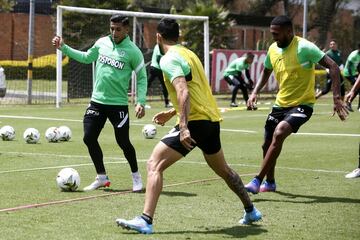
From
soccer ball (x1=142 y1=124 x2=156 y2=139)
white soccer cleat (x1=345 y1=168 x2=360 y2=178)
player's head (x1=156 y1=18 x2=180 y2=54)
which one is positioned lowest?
soccer ball (x1=142 y1=124 x2=156 y2=139)

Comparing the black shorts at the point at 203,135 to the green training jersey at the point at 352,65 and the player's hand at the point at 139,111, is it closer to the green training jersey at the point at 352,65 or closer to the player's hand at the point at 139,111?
the player's hand at the point at 139,111

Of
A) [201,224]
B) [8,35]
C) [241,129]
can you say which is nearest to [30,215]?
[201,224]

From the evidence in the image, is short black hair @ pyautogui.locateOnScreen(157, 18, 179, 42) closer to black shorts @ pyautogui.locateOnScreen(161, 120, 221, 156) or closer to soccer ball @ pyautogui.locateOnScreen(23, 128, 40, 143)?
black shorts @ pyautogui.locateOnScreen(161, 120, 221, 156)

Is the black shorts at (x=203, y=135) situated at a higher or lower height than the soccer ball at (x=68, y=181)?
higher

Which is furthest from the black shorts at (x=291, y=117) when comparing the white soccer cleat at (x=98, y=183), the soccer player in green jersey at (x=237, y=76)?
the soccer player in green jersey at (x=237, y=76)

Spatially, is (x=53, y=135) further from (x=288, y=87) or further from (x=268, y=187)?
(x=288, y=87)

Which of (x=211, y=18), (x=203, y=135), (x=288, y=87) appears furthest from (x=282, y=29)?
(x=211, y=18)

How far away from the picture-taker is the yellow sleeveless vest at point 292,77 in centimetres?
998


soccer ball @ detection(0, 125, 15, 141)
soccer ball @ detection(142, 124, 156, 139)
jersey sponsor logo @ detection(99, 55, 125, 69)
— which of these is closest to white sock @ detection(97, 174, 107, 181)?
jersey sponsor logo @ detection(99, 55, 125, 69)

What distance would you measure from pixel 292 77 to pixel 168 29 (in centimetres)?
291

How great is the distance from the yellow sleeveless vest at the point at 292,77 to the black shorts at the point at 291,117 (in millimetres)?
76

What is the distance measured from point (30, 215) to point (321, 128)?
12584 millimetres

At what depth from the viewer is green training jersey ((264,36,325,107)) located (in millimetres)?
9912

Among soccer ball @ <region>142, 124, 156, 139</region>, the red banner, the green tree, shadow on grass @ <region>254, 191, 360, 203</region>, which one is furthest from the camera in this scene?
the green tree
